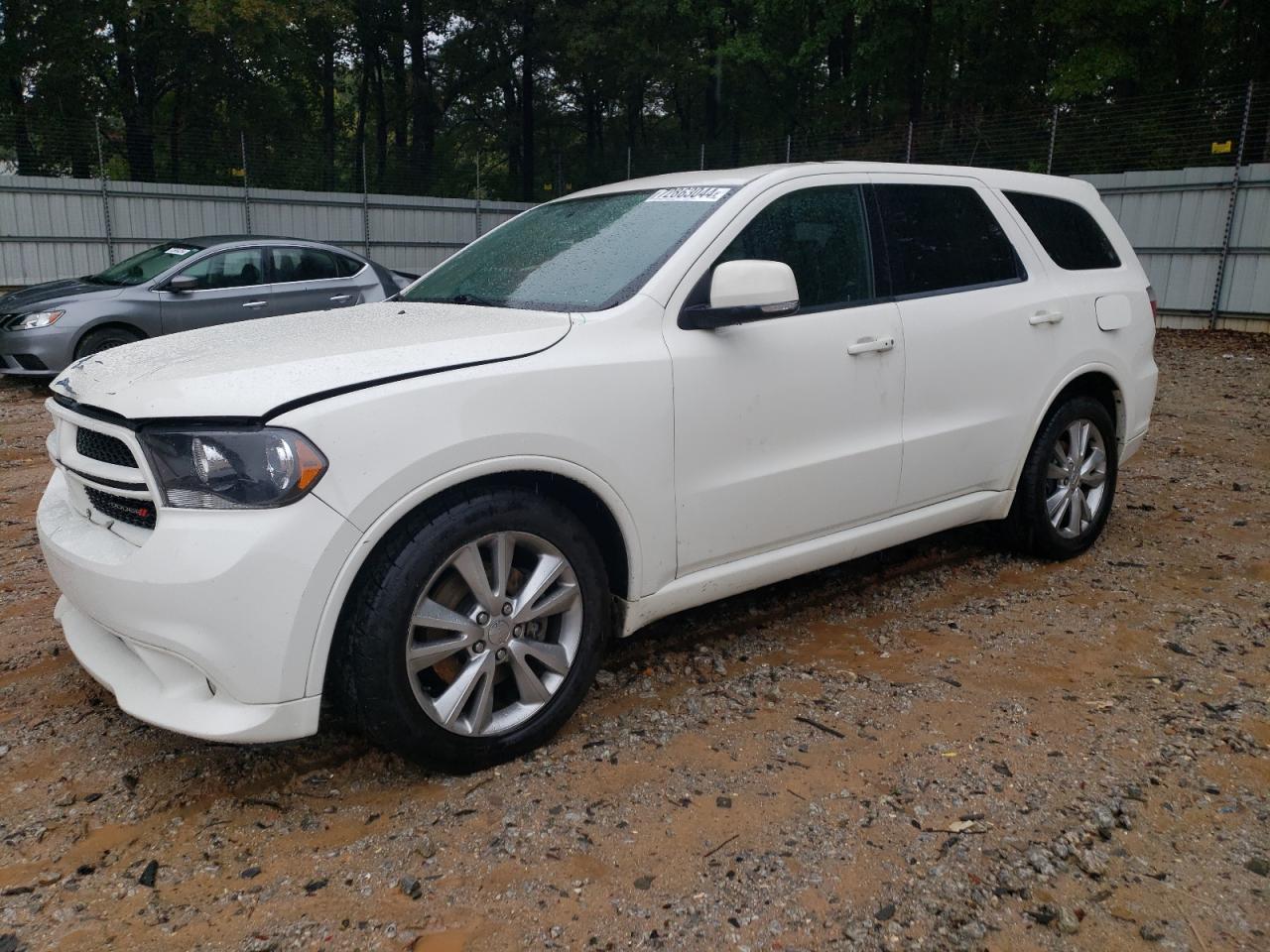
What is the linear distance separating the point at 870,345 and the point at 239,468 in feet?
7.34

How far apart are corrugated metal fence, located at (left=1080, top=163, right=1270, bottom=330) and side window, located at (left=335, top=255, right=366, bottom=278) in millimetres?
11130

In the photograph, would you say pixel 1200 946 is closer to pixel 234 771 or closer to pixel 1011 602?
pixel 1011 602

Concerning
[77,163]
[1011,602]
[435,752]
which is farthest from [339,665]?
[77,163]

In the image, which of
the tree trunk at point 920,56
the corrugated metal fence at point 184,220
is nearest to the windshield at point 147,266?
the corrugated metal fence at point 184,220

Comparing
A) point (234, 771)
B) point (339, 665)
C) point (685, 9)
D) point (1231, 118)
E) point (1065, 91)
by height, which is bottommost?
point (234, 771)

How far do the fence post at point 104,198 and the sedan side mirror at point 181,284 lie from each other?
8.91 metres

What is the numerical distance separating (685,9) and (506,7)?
17.2 ft

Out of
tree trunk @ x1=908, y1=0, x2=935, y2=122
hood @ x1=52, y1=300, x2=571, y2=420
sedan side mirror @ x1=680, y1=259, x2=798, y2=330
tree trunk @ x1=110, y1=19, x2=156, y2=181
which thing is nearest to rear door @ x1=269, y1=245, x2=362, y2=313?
hood @ x1=52, y1=300, x2=571, y2=420

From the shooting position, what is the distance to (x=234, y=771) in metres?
2.95

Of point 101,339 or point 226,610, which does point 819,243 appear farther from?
point 101,339

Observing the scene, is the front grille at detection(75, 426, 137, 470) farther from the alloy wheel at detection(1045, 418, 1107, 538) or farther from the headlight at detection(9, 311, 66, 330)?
the headlight at detection(9, 311, 66, 330)

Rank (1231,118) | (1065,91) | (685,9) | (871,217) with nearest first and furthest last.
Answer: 1. (871,217)
2. (1231,118)
3. (1065,91)
4. (685,9)

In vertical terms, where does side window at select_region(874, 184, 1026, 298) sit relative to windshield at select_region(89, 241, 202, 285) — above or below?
above

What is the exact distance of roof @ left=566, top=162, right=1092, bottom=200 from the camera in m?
3.65
